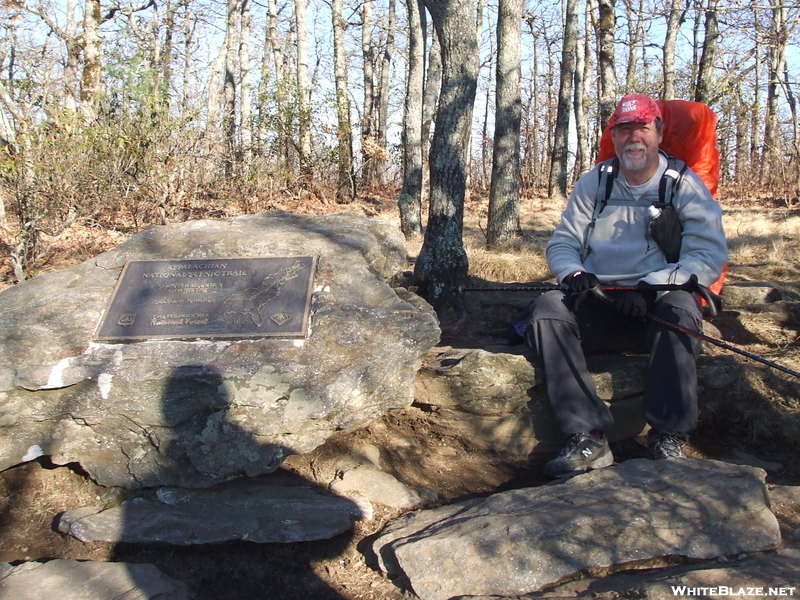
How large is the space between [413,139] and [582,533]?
8.54 metres

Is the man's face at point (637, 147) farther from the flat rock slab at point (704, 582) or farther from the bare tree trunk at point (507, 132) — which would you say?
the bare tree trunk at point (507, 132)

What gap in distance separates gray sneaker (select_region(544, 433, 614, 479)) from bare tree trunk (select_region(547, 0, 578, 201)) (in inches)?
471

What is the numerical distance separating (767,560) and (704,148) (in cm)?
246

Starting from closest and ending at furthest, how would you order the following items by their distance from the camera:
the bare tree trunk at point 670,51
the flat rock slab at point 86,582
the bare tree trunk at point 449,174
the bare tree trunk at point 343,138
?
the flat rock slab at point 86,582 < the bare tree trunk at point 449,174 < the bare tree trunk at point 343,138 < the bare tree trunk at point 670,51

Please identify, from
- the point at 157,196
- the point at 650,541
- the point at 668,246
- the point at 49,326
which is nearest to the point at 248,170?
the point at 157,196

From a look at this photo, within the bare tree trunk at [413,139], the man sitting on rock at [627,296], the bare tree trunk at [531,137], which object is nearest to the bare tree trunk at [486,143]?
the bare tree trunk at [531,137]

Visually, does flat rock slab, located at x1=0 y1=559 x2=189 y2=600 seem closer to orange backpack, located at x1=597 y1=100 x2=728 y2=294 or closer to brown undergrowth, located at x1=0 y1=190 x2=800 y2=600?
brown undergrowth, located at x1=0 y1=190 x2=800 y2=600

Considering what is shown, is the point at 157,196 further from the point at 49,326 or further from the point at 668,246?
the point at 668,246

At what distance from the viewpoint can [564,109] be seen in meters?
14.5

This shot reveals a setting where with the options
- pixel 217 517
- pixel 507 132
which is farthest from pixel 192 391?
pixel 507 132

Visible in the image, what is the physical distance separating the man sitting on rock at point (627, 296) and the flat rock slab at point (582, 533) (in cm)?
38

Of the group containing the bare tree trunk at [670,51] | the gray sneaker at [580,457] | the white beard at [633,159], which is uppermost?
the bare tree trunk at [670,51]

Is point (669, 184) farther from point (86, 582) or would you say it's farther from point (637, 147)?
point (86, 582)

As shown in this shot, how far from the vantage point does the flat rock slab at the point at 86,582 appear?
2.46 m
